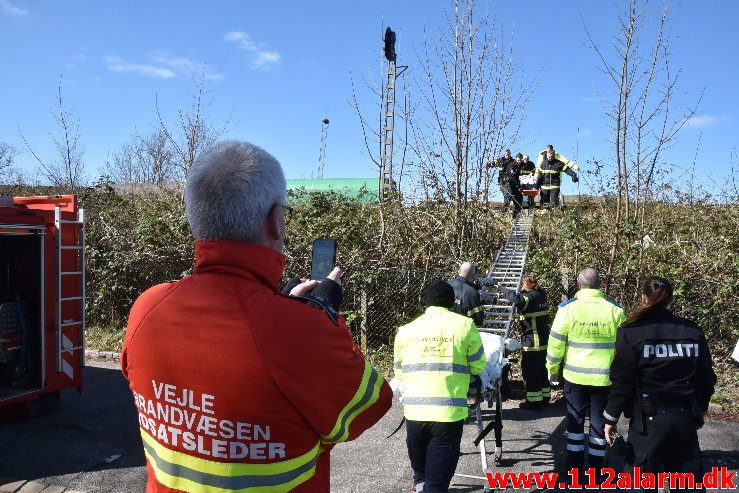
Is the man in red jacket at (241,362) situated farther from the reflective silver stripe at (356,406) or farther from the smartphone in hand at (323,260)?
the smartphone in hand at (323,260)

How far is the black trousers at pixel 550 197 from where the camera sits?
1285 cm

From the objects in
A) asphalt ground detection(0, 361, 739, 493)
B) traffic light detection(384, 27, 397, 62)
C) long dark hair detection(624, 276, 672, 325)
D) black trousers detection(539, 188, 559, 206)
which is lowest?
asphalt ground detection(0, 361, 739, 493)

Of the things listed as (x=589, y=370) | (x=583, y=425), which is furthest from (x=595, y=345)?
(x=583, y=425)

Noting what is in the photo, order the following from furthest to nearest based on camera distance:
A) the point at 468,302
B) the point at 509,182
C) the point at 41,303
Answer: the point at 509,182 → the point at 41,303 → the point at 468,302

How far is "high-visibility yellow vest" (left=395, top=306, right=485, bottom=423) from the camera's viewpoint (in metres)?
4.07

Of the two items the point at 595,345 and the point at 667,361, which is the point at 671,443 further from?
the point at 595,345

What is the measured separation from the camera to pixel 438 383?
4082mm

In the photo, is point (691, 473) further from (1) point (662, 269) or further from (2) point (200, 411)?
(1) point (662, 269)

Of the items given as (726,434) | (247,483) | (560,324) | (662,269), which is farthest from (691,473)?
(662,269)

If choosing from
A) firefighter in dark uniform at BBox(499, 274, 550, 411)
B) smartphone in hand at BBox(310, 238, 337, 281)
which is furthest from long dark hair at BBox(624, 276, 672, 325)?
firefighter in dark uniform at BBox(499, 274, 550, 411)

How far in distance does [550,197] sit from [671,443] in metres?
9.69

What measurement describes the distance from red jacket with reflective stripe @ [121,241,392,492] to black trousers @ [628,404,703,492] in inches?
122

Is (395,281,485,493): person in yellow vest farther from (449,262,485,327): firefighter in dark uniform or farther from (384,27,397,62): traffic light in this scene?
Result: (384,27,397,62): traffic light

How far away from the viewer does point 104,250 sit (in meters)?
11.9
